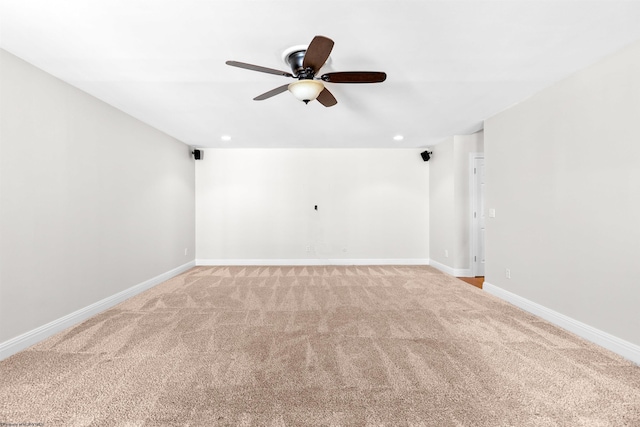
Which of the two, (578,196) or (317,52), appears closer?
(317,52)

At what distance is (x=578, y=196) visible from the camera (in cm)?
266

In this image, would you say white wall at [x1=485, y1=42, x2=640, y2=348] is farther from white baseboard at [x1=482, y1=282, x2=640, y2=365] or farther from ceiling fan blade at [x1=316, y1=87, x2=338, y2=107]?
ceiling fan blade at [x1=316, y1=87, x2=338, y2=107]

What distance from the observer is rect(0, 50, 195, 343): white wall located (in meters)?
2.30

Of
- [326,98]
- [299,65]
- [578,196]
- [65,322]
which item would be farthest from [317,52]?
[65,322]

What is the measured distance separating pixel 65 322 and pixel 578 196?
17.2ft

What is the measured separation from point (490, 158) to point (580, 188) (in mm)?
1393

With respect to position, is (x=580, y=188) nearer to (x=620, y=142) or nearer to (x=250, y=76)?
(x=620, y=142)

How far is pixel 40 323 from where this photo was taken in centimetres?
252

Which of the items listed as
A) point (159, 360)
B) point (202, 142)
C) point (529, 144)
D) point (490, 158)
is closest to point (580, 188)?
point (529, 144)

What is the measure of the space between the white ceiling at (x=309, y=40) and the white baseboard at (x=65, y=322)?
7.88 ft

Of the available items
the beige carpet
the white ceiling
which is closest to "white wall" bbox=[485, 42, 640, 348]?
the white ceiling

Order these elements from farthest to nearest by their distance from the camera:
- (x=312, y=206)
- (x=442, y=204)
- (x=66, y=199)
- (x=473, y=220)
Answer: (x=312, y=206) < (x=442, y=204) < (x=473, y=220) < (x=66, y=199)

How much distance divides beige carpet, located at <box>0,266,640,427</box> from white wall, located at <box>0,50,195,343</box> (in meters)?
0.42

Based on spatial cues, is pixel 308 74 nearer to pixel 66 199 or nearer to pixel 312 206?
pixel 66 199
